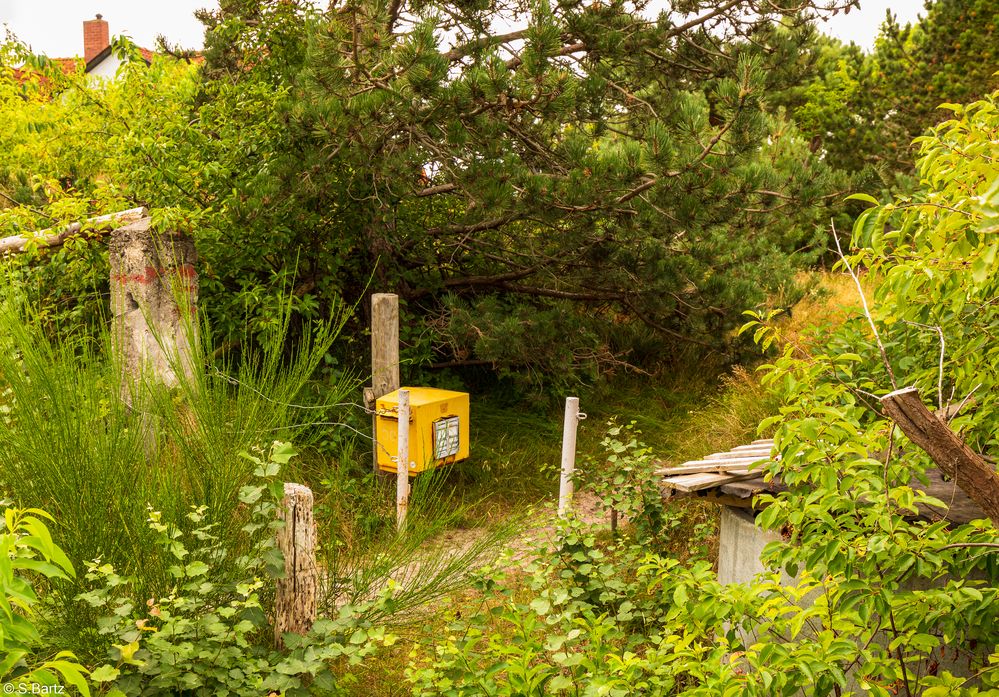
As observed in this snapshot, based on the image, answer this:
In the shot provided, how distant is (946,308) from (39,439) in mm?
3388

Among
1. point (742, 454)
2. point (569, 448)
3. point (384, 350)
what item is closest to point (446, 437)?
point (384, 350)

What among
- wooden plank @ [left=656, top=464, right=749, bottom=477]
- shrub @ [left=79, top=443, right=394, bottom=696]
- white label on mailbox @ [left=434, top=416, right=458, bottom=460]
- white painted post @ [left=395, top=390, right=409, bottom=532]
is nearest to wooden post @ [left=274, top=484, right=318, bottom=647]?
shrub @ [left=79, top=443, right=394, bottom=696]

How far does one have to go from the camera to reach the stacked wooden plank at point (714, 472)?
12.7 ft

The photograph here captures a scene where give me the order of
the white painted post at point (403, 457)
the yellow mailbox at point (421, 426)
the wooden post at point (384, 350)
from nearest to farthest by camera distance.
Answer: the white painted post at point (403, 457) → the yellow mailbox at point (421, 426) → the wooden post at point (384, 350)

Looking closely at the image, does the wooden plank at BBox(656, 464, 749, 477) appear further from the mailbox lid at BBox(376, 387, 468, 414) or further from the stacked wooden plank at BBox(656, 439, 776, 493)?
the mailbox lid at BBox(376, 387, 468, 414)

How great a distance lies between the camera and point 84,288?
6621mm

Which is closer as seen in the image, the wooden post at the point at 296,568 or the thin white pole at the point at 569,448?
the wooden post at the point at 296,568

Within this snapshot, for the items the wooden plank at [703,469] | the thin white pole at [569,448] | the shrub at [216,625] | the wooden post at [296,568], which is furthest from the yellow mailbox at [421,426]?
the shrub at [216,625]

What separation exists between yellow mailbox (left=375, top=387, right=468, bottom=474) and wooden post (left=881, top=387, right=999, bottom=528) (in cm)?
378

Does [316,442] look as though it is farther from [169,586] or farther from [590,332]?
[169,586]

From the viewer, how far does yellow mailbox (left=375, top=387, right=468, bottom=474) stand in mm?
5859

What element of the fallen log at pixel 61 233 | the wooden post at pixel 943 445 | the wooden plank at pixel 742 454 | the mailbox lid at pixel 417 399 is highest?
the fallen log at pixel 61 233

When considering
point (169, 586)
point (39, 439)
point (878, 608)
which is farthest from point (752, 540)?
point (39, 439)

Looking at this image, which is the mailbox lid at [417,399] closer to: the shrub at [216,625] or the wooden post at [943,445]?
the shrub at [216,625]
